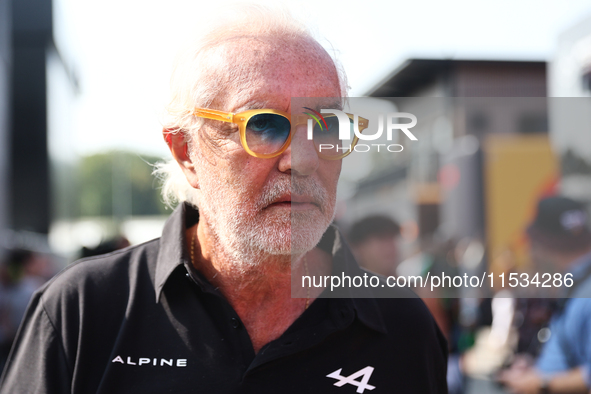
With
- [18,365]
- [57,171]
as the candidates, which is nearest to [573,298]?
[18,365]

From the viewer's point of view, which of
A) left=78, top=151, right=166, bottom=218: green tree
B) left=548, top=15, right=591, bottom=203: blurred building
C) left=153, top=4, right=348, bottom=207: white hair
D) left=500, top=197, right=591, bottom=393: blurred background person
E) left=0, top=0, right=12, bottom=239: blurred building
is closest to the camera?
left=153, top=4, right=348, bottom=207: white hair

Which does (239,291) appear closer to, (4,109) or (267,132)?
(267,132)

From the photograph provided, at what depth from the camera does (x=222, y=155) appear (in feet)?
4.90

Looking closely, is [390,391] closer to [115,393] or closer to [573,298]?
[115,393]

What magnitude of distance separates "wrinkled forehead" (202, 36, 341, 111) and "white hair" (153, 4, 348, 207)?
0.02 m

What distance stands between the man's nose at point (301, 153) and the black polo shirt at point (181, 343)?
1.29ft

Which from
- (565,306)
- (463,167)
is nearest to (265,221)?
(565,306)

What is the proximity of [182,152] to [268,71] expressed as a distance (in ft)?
1.46

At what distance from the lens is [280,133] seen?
1.39m

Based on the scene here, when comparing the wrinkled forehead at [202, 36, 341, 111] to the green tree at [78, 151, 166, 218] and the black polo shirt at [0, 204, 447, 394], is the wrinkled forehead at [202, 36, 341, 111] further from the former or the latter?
the green tree at [78, 151, 166, 218]

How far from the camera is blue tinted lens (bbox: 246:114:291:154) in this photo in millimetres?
1392

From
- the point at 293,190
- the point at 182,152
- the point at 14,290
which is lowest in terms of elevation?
the point at 14,290

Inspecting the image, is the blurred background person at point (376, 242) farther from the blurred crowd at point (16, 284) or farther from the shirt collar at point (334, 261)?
the blurred crowd at point (16, 284)

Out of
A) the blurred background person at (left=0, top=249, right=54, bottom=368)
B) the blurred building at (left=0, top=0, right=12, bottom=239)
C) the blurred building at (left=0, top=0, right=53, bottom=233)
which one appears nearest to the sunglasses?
the blurred background person at (left=0, top=249, right=54, bottom=368)
